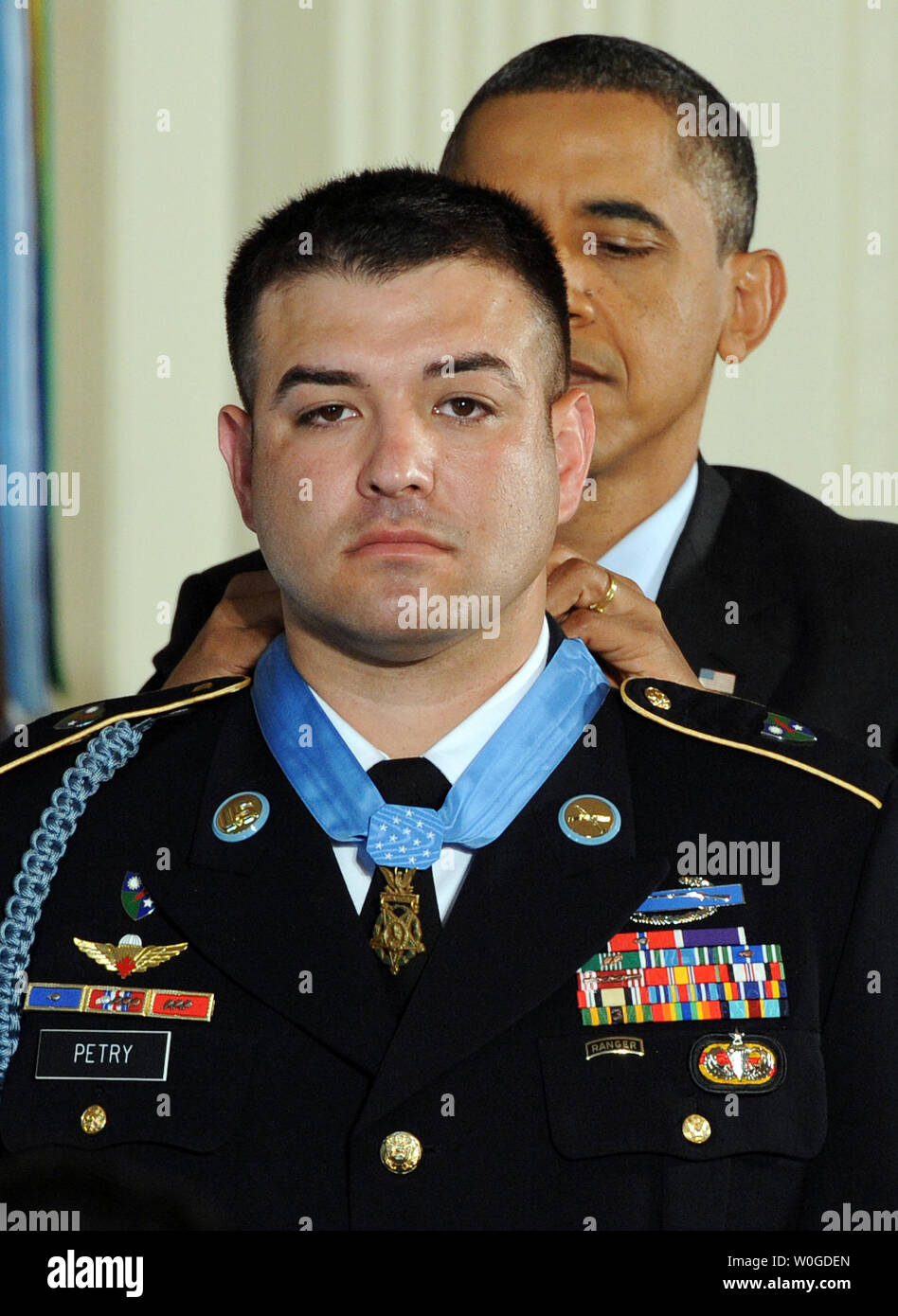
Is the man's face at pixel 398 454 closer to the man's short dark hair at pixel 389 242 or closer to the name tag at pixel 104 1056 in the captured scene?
the man's short dark hair at pixel 389 242

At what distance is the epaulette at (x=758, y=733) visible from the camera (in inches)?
72.7

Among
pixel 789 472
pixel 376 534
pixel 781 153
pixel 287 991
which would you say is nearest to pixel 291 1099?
pixel 287 991

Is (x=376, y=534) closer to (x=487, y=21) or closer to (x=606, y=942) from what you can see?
(x=606, y=942)

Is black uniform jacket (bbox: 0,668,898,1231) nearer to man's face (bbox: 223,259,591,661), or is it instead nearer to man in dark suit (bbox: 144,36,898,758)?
man's face (bbox: 223,259,591,661)

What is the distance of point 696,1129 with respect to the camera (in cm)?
169

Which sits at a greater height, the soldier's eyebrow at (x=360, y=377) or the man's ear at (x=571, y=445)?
the soldier's eyebrow at (x=360, y=377)

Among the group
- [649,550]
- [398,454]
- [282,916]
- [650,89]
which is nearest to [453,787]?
[282,916]

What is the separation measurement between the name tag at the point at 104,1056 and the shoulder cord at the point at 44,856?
0.04 metres

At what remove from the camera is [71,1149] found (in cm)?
169

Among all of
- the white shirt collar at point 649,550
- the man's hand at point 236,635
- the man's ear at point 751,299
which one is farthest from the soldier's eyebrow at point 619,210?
the man's hand at point 236,635

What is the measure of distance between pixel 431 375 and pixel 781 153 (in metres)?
2.02

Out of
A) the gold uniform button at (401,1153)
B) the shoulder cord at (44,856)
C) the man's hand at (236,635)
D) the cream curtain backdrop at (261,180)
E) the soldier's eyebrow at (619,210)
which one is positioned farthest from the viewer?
the cream curtain backdrop at (261,180)

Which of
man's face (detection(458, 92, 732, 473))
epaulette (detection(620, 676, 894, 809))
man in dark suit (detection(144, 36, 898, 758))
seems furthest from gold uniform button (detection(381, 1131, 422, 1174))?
man's face (detection(458, 92, 732, 473))

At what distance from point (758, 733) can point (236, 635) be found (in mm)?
564
